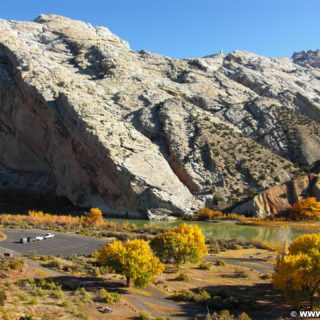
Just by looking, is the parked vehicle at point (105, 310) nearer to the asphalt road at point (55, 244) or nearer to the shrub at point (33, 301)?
A: the shrub at point (33, 301)

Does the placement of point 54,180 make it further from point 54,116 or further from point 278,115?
point 278,115

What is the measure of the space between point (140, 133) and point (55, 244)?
62.8 metres

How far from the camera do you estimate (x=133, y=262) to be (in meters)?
33.9

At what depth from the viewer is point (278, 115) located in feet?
422

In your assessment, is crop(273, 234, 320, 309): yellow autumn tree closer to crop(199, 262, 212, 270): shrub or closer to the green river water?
crop(199, 262, 212, 270): shrub

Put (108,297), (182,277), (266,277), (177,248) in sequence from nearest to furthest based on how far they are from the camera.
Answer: (108,297) < (182,277) < (266,277) < (177,248)

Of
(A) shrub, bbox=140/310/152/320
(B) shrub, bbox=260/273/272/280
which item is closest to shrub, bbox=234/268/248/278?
(B) shrub, bbox=260/273/272/280

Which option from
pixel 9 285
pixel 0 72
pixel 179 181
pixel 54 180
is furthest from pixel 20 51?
pixel 9 285

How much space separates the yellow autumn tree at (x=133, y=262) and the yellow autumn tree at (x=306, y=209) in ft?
206

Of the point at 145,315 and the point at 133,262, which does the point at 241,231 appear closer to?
the point at 133,262

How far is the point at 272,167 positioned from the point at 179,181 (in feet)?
76.7

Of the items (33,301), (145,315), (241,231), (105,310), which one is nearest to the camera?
(145,315)

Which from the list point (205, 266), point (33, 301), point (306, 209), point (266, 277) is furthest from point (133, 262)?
point (306, 209)

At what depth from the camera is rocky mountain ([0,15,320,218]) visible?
101 metres
